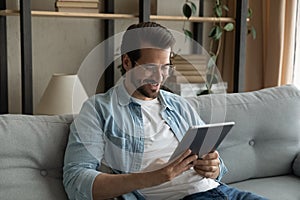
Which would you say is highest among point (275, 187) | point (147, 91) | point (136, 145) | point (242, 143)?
point (147, 91)

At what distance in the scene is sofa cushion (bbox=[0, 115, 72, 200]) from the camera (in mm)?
1581

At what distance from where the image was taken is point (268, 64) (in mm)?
2969

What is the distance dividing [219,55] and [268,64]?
396 mm

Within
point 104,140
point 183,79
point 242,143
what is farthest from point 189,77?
point 104,140

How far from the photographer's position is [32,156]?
1.63 metres

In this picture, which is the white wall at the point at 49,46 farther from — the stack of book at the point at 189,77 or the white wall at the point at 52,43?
the stack of book at the point at 189,77

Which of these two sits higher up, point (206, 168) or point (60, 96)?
point (60, 96)

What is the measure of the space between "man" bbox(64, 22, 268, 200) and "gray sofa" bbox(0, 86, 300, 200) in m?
0.10

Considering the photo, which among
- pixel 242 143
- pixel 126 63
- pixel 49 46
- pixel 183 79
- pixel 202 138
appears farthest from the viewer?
pixel 49 46

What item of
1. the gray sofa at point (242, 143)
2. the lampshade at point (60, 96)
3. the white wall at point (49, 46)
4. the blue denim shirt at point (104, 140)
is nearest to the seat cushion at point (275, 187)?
the gray sofa at point (242, 143)

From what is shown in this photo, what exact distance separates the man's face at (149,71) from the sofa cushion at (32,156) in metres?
0.29

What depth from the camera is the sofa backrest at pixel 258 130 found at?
81.4 inches

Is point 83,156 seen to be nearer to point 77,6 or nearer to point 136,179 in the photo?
point 136,179

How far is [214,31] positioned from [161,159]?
1431mm
